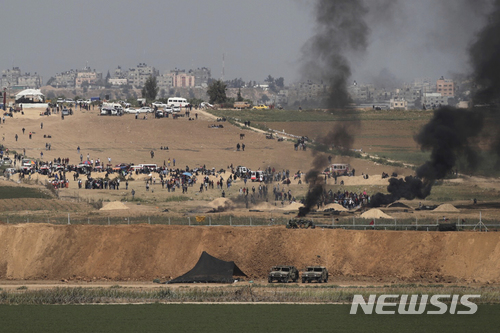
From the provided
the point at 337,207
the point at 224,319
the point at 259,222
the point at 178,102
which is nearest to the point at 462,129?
the point at 337,207

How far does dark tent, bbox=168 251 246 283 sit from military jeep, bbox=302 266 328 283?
206 inches

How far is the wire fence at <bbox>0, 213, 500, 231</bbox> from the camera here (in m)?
58.8

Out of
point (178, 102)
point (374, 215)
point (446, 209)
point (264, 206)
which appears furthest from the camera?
point (178, 102)

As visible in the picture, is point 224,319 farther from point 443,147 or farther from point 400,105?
point 400,105

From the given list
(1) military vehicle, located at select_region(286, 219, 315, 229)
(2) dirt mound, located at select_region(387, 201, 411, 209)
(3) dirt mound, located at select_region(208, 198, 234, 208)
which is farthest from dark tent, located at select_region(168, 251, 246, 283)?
(2) dirt mound, located at select_region(387, 201, 411, 209)

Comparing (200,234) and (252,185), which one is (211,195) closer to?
(252,185)

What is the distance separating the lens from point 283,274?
49156 mm

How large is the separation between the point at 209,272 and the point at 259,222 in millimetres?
15943

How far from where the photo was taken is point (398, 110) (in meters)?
168

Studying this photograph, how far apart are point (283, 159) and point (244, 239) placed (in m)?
49.8

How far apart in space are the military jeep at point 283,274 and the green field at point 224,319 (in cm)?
739

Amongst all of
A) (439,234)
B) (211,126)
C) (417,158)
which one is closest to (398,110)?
(211,126)

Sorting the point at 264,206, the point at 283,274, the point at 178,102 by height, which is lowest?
the point at 264,206

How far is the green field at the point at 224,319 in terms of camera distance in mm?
35625
